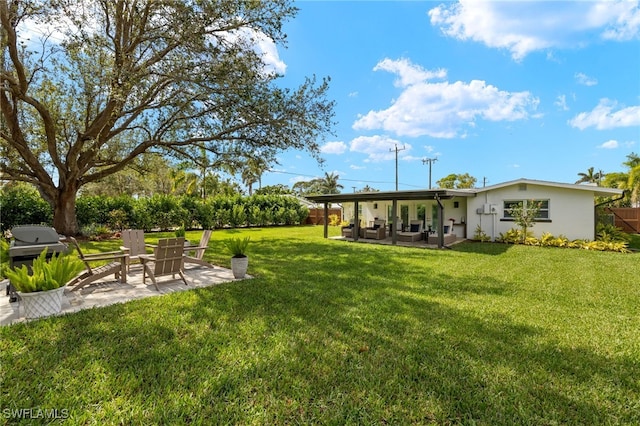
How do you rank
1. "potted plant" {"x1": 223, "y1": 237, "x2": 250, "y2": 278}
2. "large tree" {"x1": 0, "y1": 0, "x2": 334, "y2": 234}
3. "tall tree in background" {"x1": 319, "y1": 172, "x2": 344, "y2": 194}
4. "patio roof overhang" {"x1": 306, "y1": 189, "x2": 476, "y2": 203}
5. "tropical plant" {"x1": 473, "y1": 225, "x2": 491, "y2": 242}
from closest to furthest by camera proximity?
"potted plant" {"x1": 223, "y1": 237, "x2": 250, "y2": 278}, "large tree" {"x1": 0, "y1": 0, "x2": 334, "y2": 234}, "patio roof overhang" {"x1": 306, "y1": 189, "x2": 476, "y2": 203}, "tropical plant" {"x1": 473, "y1": 225, "x2": 491, "y2": 242}, "tall tree in background" {"x1": 319, "y1": 172, "x2": 344, "y2": 194}

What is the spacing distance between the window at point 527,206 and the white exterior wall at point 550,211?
14 cm

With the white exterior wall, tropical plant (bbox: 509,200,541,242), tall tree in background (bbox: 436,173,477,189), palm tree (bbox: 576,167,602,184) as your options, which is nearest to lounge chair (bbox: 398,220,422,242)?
the white exterior wall

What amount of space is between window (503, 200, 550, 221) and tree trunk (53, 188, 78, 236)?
19.6 m

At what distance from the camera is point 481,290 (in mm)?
6023

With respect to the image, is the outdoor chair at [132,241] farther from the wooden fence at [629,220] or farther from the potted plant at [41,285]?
the wooden fence at [629,220]

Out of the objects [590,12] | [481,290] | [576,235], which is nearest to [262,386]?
[481,290]

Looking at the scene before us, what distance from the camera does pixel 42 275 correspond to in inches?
163

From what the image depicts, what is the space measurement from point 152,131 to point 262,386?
1345 centimetres

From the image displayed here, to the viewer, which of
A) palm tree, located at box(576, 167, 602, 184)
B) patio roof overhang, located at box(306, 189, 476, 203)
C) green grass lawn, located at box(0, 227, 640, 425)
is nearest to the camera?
green grass lawn, located at box(0, 227, 640, 425)

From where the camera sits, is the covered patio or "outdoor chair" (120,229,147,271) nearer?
"outdoor chair" (120,229,147,271)

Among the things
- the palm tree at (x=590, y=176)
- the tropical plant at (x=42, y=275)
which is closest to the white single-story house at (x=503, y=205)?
the tropical plant at (x=42, y=275)

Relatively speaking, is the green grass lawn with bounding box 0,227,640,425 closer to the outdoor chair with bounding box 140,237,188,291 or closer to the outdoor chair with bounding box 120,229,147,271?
the outdoor chair with bounding box 140,237,188,291

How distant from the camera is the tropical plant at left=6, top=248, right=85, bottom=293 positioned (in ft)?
13.1

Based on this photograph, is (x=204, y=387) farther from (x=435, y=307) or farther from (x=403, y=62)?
(x=403, y=62)
